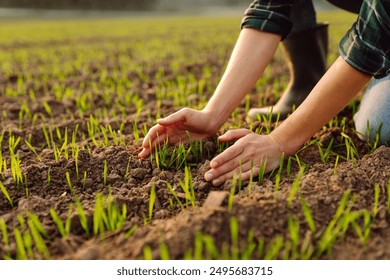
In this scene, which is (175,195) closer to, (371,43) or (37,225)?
(37,225)

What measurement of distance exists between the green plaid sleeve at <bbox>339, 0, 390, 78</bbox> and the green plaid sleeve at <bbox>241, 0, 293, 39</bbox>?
0.47 metres

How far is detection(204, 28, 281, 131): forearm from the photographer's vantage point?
1.82m

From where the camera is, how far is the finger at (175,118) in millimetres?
1648

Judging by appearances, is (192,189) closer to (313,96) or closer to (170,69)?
(313,96)

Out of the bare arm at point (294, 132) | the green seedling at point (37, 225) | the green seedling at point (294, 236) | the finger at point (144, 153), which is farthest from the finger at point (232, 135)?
the green seedling at point (37, 225)

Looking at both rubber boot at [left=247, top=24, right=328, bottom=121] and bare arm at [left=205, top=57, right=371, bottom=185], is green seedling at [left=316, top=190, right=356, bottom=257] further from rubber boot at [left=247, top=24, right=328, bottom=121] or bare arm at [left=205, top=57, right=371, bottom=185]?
rubber boot at [left=247, top=24, right=328, bottom=121]

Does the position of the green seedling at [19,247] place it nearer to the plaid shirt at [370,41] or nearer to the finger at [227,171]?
the finger at [227,171]

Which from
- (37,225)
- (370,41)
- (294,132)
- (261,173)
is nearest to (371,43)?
(370,41)

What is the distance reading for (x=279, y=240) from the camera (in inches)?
43.2

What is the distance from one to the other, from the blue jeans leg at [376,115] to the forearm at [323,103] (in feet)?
0.95

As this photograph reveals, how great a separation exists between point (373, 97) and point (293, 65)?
0.59 meters

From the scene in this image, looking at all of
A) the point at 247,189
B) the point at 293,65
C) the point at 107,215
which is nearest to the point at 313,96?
the point at 247,189

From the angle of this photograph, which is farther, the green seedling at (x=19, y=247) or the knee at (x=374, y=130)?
the knee at (x=374, y=130)
